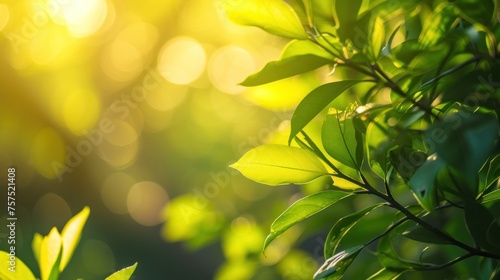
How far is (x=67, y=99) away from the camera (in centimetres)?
183

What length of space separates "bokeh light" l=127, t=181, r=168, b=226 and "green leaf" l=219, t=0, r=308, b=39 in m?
1.69

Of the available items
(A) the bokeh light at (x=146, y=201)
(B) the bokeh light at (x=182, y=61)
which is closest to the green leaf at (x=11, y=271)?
(B) the bokeh light at (x=182, y=61)

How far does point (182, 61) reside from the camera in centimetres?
177

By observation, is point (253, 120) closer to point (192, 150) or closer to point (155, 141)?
point (192, 150)

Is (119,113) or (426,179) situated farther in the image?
(119,113)

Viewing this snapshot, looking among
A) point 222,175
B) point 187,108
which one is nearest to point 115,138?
point 187,108

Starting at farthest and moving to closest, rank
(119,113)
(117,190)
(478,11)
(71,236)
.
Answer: (117,190) → (119,113) → (71,236) → (478,11)

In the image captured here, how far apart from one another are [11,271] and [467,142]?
38cm

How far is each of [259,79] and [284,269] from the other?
1.96ft

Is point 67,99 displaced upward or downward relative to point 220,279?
upward

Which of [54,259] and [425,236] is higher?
[54,259]

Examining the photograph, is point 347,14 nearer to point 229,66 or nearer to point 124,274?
point 124,274

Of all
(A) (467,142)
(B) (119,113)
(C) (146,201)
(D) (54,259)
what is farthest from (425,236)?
(C) (146,201)

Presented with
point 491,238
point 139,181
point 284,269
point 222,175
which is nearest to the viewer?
point 491,238
